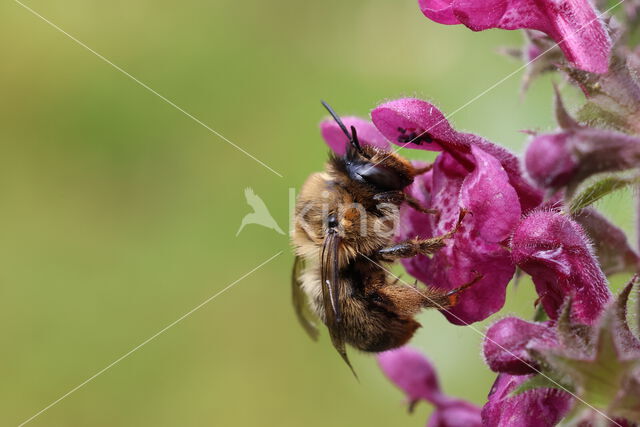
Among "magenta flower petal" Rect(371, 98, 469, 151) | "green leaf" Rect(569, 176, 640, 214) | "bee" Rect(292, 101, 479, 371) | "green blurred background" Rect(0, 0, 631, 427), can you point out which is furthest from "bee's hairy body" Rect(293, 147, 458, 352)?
"green blurred background" Rect(0, 0, 631, 427)

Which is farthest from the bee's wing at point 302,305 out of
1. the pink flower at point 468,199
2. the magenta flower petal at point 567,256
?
the magenta flower petal at point 567,256

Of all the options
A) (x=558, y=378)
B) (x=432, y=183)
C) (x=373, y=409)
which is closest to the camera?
(x=558, y=378)

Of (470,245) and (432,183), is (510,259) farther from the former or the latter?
(432,183)

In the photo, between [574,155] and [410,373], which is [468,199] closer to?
[574,155]

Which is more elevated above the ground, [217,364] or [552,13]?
[552,13]

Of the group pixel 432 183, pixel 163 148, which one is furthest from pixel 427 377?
pixel 163 148

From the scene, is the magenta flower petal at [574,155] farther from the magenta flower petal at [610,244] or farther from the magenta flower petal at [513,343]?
the magenta flower petal at [610,244]

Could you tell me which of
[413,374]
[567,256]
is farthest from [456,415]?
[567,256]
